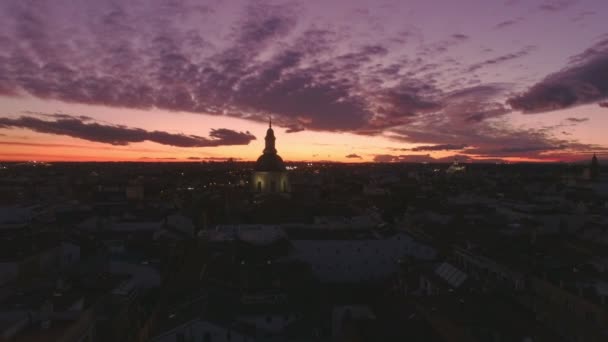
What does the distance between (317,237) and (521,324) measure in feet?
78.7

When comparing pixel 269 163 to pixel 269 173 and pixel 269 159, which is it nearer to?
pixel 269 159

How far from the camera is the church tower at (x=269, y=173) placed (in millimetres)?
86500

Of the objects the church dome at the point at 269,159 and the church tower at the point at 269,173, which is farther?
the church dome at the point at 269,159

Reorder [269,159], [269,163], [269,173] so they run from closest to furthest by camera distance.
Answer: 1. [269,173]
2. [269,163]
3. [269,159]

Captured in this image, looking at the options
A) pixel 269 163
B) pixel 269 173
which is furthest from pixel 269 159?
pixel 269 173

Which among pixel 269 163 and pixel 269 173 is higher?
pixel 269 163

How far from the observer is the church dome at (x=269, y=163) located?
3465 inches

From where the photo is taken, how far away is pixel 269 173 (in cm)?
8669

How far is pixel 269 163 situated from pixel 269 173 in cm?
256

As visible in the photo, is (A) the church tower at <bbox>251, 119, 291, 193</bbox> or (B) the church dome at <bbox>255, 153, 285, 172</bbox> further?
(B) the church dome at <bbox>255, 153, 285, 172</bbox>

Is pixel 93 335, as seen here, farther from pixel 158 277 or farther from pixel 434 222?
pixel 434 222

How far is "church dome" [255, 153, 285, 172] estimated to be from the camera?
88.0 metres

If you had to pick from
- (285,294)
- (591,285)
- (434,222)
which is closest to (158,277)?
(285,294)

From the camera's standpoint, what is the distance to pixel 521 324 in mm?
22875
